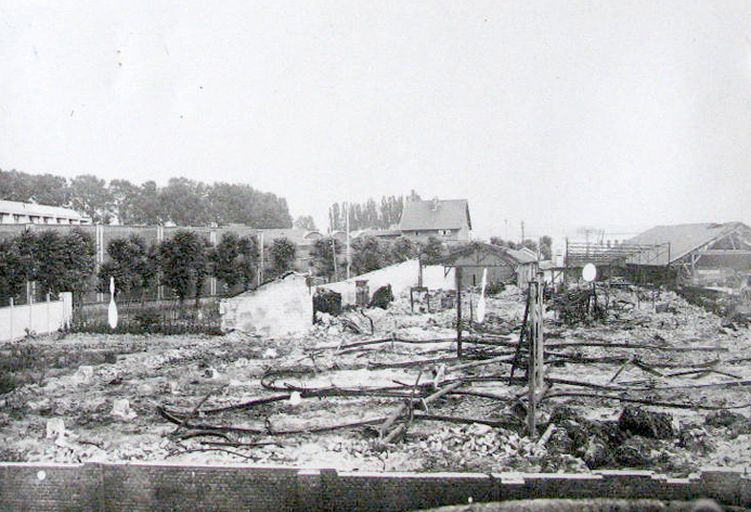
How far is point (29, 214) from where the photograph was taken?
4341 centimetres

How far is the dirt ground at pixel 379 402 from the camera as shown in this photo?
9.49 metres

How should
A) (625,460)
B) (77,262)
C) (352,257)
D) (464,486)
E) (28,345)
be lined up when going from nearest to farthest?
(464,486) → (625,460) → (28,345) → (77,262) → (352,257)

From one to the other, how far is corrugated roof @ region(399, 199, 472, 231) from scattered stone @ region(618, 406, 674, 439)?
54362 millimetres

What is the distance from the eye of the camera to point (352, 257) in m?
42.9

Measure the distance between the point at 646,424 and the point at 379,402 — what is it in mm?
5418

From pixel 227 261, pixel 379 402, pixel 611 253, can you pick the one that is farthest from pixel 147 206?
pixel 379 402

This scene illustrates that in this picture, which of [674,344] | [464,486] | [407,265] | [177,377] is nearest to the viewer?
[464,486]

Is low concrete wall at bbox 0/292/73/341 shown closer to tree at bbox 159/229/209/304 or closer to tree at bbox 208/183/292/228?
tree at bbox 159/229/209/304

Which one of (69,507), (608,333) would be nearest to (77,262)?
(69,507)

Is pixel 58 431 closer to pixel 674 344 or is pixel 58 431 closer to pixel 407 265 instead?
pixel 674 344

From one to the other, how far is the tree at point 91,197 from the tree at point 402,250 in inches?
1499

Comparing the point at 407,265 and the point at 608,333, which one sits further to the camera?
the point at 407,265

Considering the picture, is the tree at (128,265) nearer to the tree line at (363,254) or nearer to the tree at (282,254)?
the tree at (282,254)

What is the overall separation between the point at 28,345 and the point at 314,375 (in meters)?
11.1
